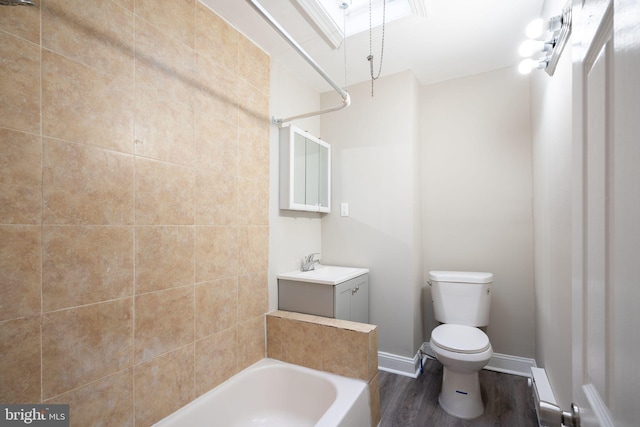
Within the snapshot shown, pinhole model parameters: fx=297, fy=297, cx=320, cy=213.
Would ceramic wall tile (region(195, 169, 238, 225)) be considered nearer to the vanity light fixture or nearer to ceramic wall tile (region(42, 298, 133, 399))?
ceramic wall tile (region(42, 298, 133, 399))

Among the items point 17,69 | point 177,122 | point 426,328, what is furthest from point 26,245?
point 426,328

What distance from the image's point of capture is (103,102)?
1.23 metres

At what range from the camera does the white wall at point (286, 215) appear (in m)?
2.19

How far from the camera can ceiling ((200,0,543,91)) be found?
176cm

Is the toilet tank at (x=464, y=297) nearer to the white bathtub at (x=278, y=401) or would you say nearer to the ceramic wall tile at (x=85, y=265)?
the white bathtub at (x=278, y=401)

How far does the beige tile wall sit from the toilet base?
4.33 ft

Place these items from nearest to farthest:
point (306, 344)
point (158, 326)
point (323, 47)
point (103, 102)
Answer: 1. point (103, 102)
2. point (158, 326)
3. point (306, 344)
4. point (323, 47)

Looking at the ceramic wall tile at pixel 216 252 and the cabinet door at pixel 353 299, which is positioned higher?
the ceramic wall tile at pixel 216 252

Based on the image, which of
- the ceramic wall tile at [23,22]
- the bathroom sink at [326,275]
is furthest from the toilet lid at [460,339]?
the ceramic wall tile at [23,22]

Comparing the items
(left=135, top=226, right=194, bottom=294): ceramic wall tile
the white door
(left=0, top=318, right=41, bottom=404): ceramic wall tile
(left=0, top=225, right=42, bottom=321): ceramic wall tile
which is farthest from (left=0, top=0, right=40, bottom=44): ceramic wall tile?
the white door

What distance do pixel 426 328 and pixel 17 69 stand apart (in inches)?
118

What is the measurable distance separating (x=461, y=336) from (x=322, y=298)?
3.14ft

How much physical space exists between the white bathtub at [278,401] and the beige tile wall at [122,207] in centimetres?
8

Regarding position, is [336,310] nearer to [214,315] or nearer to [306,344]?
[306,344]
